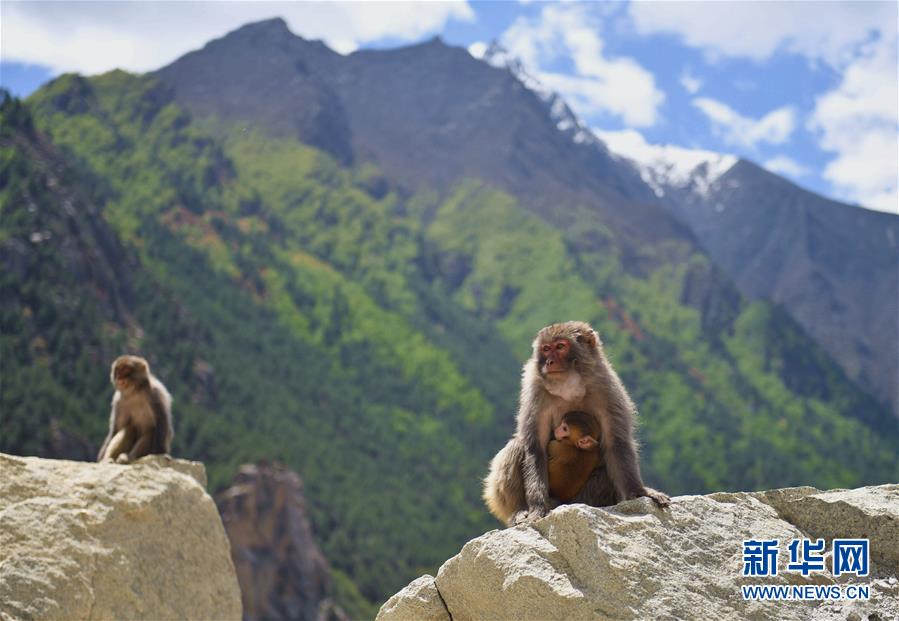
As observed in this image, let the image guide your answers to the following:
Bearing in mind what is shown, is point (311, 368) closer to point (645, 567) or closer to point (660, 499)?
point (660, 499)

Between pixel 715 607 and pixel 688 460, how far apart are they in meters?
165

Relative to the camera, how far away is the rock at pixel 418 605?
8.08 m

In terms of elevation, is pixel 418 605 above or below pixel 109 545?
above

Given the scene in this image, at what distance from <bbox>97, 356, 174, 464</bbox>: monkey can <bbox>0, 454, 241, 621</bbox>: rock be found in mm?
1722

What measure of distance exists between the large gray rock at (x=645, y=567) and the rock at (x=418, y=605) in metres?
0.01

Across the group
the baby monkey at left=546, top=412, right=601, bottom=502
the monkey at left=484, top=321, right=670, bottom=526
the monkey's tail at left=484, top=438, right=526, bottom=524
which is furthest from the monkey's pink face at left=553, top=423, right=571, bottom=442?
the monkey's tail at left=484, top=438, right=526, bottom=524

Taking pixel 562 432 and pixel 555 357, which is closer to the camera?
pixel 562 432

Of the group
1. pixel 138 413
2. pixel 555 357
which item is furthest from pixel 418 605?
pixel 138 413

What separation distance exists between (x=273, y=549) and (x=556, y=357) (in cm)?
8855

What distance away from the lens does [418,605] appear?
8117 millimetres

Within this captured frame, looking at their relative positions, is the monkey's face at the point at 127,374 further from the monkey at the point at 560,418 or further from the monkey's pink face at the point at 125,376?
the monkey at the point at 560,418

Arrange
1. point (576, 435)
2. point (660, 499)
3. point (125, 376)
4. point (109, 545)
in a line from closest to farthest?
point (660, 499) → point (576, 435) → point (109, 545) → point (125, 376)

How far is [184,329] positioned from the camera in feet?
438

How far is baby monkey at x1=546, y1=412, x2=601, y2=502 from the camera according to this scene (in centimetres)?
852
